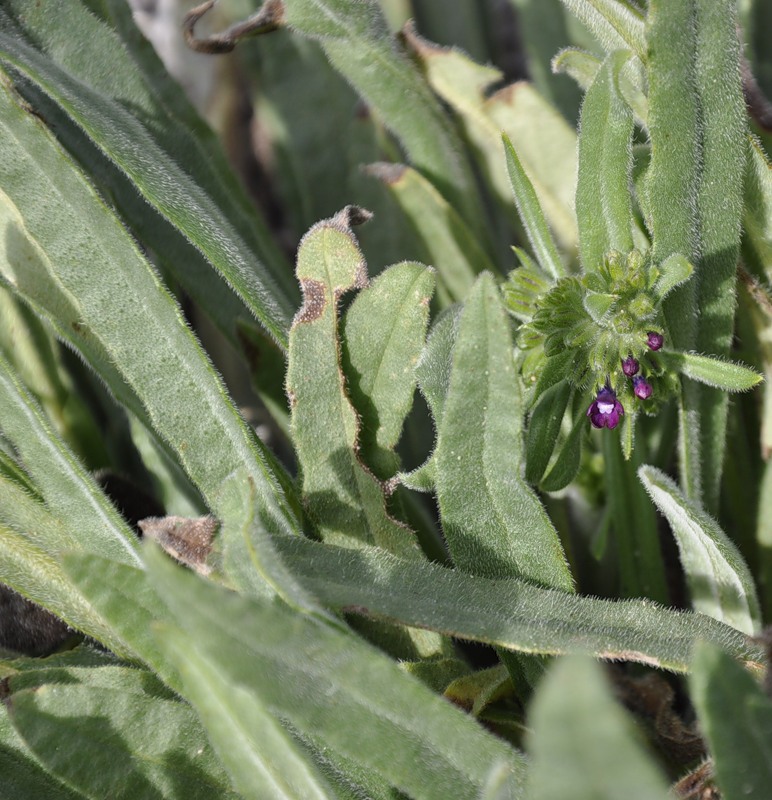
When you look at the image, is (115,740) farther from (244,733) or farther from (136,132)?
(136,132)

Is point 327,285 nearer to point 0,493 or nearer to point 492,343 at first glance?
point 492,343

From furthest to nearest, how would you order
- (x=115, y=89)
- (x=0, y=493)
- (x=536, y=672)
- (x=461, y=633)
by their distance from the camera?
(x=115, y=89)
(x=0, y=493)
(x=536, y=672)
(x=461, y=633)

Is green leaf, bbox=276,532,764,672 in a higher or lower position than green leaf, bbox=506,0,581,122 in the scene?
lower

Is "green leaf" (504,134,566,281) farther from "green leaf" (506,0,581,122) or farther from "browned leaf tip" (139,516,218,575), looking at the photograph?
"green leaf" (506,0,581,122)

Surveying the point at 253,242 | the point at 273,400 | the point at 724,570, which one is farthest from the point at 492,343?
the point at 253,242

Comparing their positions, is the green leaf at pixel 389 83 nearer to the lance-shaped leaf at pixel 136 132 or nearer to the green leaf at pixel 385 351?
the lance-shaped leaf at pixel 136 132

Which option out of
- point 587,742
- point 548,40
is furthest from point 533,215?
point 548,40

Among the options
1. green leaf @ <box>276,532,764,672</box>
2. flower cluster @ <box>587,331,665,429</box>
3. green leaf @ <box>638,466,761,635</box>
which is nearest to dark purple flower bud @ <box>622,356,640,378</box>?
flower cluster @ <box>587,331,665,429</box>
